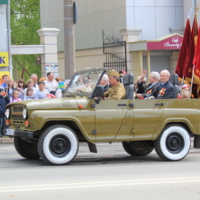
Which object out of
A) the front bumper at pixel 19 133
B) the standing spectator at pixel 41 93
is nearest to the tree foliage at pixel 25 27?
the standing spectator at pixel 41 93

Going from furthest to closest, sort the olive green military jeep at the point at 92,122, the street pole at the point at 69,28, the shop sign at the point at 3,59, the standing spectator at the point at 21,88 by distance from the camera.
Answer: the shop sign at the point at 3,59 → the street pole at the point at 69,28 → the standing spectator at the point at 21,88 → the olive green military jeep at the point at 92,122

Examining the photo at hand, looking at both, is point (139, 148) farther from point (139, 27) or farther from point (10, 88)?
point (139, 27)

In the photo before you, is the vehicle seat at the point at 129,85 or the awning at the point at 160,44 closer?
the vehicle seat at the point at 129,85

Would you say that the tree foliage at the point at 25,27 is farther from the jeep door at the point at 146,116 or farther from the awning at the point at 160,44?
the jeep door at the point at 146,116

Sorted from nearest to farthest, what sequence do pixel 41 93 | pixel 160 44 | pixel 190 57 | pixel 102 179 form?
pixel 102 179 < pixel 190 57 < pixel 41 93 < pixel 160 44

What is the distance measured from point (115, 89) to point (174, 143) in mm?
1637

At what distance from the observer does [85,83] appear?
10727 millimetres

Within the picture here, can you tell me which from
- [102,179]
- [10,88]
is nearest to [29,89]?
[10,88]

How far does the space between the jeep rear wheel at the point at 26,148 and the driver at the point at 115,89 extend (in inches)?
73.2

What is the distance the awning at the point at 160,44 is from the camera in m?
23.0

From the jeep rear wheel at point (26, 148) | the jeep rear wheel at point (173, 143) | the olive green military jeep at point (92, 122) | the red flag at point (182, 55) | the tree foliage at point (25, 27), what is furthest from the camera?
the tree foliage at point (25, 27)

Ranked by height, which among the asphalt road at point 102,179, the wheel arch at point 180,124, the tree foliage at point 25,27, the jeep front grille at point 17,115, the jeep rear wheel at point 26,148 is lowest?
the asphalt road at point 102,179

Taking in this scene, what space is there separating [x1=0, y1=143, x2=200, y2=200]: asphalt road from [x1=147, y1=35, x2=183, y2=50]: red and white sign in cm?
1194

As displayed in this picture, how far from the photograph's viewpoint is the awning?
22987mm
